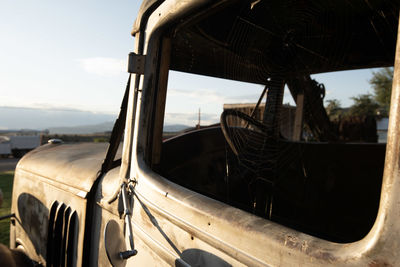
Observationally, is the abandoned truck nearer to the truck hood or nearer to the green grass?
the truck hood

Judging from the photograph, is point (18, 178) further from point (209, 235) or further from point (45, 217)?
point (209, 235)

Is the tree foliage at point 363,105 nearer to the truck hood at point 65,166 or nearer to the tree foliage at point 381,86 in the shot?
the tree foliage at point 381,86

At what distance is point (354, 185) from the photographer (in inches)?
87.7

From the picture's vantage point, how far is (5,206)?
19.6ft

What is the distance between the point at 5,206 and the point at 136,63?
20.5ft

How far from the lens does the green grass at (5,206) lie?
13.9 feet

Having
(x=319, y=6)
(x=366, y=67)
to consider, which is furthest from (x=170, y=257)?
(x=366, y=67)

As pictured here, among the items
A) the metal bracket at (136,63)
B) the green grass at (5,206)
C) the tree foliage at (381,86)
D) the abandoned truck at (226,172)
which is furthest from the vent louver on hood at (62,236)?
the tree foliage at (381,86)

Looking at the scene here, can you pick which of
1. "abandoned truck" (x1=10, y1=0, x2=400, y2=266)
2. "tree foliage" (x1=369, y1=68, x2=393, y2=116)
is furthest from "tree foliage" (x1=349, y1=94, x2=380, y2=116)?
"abandoned truck" (x1=10, y1=0, x2=400, y2=266)

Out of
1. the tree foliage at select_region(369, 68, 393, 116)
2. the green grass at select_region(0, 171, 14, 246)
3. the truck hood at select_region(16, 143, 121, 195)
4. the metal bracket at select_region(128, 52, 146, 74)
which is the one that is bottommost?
the green grass at select_region(0, 171, 14, 246)

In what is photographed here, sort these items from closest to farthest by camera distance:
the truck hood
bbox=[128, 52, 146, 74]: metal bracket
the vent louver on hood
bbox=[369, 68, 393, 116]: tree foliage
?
bbox=[128, 52, 146, 74]: metal bracket
the vent louver on hood
the truck hood
bbox=[369, 68, 393, 116]: tree foliage

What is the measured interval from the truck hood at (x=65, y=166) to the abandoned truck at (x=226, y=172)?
0.5 inches

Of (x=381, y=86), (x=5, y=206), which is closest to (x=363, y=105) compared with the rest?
(x=381, y=86)

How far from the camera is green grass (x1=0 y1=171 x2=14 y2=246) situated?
13.9 ft
